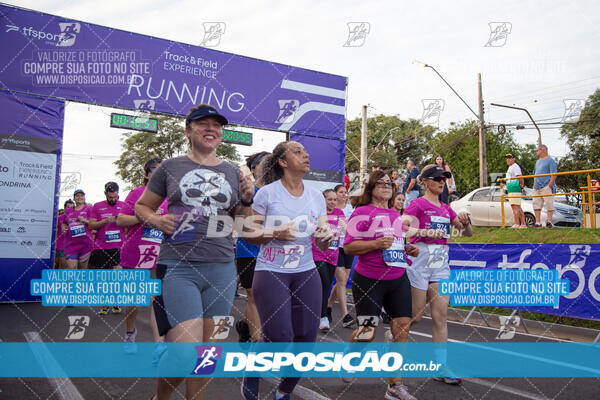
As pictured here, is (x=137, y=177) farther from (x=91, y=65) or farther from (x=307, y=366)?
(x=307, y=366)

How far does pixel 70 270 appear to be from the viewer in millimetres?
9320

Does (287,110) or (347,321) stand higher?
(287,110)

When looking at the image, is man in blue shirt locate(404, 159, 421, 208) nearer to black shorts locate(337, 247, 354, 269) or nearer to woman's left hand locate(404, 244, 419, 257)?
black shorts locate(337, 247, 354, 269)

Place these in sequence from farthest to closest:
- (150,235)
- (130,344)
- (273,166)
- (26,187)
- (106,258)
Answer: (26,187)
(106,258)
(130,344)
(150,235)
(273,166)

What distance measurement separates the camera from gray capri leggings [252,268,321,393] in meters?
3.43

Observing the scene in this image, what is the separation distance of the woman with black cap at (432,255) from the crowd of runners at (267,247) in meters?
0.01

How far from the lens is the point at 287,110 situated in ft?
43.7

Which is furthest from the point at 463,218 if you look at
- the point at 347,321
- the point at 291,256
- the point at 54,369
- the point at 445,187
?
the point at 445,187

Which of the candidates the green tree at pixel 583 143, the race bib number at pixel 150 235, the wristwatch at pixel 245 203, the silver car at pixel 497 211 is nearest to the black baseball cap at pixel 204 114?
the wristwatch at pixel 245 203

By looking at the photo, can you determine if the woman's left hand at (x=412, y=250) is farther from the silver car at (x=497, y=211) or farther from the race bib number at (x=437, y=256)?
the silver car at (x=497, y=211)

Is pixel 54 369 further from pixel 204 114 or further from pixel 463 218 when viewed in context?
pixel 463 218

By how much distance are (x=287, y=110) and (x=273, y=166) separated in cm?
945

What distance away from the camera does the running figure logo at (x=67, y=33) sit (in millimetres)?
10453

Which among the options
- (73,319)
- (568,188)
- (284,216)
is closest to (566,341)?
(284,216)
